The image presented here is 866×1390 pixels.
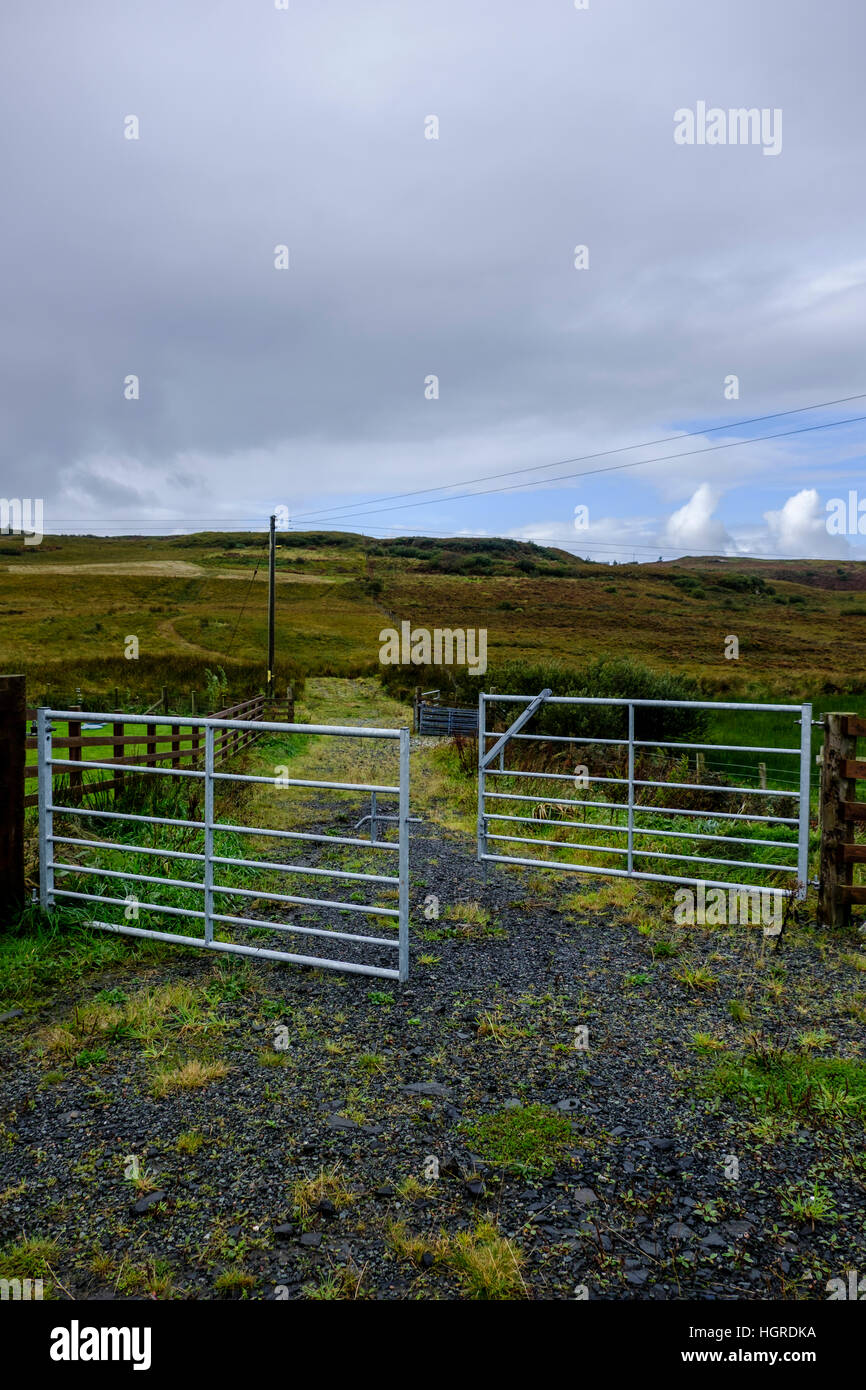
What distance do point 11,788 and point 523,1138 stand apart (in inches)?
169

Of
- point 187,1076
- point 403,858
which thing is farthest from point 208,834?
point 187,1076

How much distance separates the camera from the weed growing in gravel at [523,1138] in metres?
3.17

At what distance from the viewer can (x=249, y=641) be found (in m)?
49.4

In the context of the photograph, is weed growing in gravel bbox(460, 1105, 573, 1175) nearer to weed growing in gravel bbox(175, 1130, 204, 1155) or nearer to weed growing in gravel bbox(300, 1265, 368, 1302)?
weed growing in gravel bbox(300, 1265, 368, 1302)

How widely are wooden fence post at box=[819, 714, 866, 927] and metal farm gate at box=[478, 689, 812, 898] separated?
0.16 metres

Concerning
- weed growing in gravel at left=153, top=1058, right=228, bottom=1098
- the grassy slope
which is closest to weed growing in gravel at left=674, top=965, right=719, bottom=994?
weed growing in gravel at left=153, top=1058, right=228, bottom=1098

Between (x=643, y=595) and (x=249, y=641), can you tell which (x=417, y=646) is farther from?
(x=643, y=595)

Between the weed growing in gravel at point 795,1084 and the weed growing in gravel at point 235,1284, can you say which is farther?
the weed growing in gravel at point 795,1084

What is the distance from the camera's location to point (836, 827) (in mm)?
5934

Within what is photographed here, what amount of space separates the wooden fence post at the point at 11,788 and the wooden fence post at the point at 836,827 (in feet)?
19.5

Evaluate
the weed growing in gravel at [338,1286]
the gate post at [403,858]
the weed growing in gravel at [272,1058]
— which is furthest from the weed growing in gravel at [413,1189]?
the gate post at [403,858]

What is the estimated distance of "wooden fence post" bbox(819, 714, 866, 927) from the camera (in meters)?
5.91

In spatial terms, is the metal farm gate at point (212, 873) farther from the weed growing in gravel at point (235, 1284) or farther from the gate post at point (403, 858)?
the weed growing in gravel at point (235, 1284)

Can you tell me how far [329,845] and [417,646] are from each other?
40.6 m
